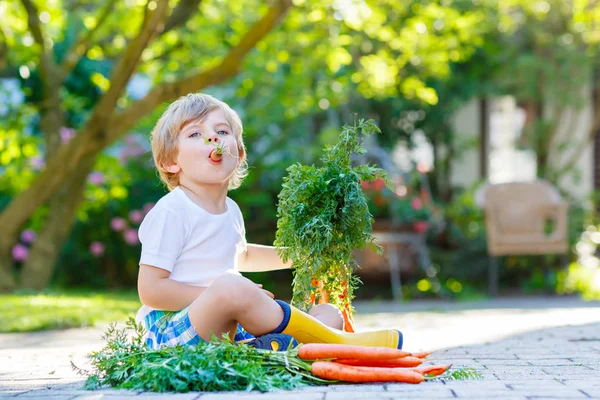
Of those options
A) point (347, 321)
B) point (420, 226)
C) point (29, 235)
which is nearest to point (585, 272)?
point (420, 226)

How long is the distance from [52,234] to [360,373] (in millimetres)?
6709

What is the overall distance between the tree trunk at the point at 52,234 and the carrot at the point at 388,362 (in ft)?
21.1

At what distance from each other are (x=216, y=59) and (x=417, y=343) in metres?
5.73

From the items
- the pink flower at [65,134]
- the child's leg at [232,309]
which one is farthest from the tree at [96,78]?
the child's leg at [232,309]

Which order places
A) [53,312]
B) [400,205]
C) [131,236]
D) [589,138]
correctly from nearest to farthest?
[53,312]
[400,205]
[131,236]
[589,138]

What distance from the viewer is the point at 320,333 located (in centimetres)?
313

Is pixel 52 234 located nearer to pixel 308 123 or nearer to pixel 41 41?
pixel 41 41

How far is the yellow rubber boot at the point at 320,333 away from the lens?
3.09m

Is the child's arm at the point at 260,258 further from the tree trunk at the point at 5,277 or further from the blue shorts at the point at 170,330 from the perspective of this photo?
the tree trunk at the point at 5,277

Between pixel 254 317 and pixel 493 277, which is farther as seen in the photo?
pixel 493 277

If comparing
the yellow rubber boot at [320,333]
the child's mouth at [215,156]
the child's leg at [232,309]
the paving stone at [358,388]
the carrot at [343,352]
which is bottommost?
the paving stone at [358,388]

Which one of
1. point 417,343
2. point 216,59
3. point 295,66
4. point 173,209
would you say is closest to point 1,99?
point 216,59

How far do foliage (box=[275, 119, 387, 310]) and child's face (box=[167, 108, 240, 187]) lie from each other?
0.81ft

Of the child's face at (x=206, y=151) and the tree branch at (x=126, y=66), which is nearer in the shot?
the child's face at (x=206, y=151)
